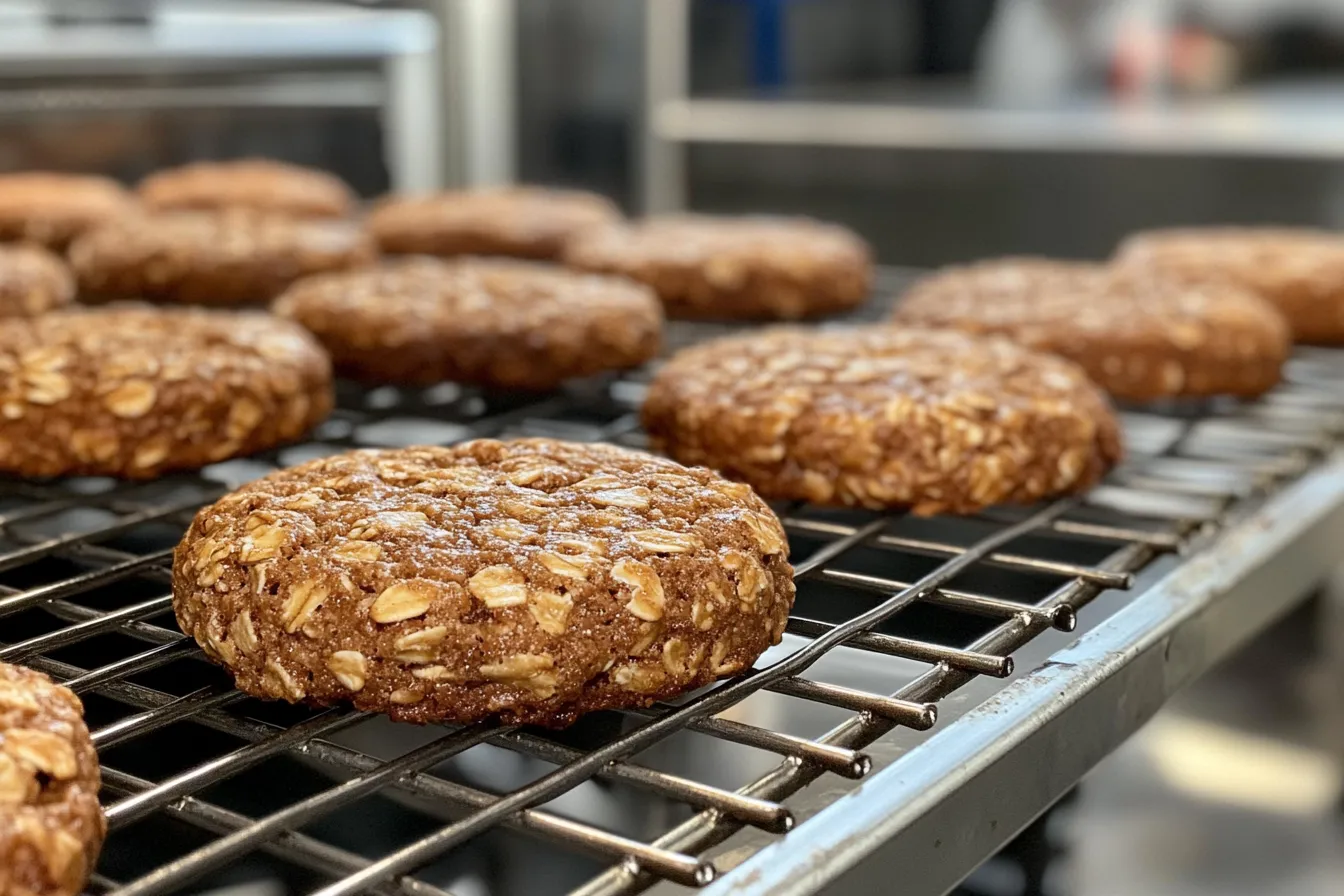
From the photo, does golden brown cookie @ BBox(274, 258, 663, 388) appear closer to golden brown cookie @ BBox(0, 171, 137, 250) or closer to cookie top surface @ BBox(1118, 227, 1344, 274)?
golden brown cookie @ BBox(0, 171, 137, 250)

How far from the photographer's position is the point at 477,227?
3.04 metres

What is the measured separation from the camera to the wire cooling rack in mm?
957

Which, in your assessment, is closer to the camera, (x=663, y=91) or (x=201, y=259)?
(x=201, y=259)

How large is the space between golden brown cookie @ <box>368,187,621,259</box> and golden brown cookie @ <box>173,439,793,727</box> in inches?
70.4

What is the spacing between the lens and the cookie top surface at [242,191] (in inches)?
127

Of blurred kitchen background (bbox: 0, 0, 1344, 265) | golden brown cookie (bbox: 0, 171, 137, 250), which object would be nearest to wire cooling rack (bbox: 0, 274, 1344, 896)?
golden brown cookie (bbox: 0, 171, 137, 250)

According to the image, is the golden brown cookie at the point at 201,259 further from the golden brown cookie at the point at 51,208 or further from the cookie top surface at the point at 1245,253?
the cookie top surface at the point at 1245,253

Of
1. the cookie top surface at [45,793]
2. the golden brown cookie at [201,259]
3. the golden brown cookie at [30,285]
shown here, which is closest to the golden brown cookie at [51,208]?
the golden brown cookie at [201,259]

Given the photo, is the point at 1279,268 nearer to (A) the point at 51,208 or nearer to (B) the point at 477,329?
(B) the point at 477,329

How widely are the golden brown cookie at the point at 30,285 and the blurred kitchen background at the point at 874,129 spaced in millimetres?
784

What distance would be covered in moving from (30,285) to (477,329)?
707 millimetres

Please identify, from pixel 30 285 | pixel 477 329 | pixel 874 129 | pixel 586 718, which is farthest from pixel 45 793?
pixel 874 129

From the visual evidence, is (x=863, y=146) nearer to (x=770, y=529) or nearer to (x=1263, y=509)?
(x=1263, y=509)

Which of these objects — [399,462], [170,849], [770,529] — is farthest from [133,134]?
[770,529]
